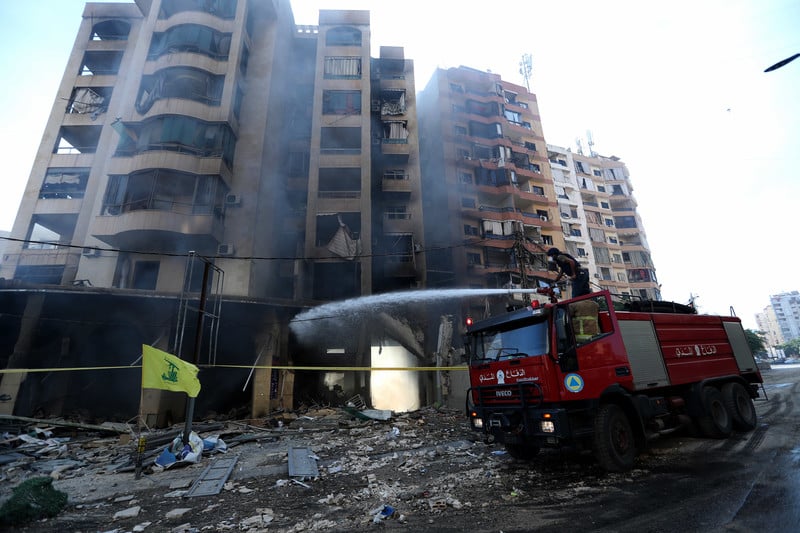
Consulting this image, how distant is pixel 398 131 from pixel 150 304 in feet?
63.2

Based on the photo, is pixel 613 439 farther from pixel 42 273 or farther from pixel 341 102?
pixel 42 273

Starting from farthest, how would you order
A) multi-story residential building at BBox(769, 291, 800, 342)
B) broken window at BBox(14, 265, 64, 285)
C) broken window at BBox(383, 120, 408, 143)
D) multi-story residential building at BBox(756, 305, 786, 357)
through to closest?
multi-story residential building at BBox(756, 305, 786, 357)
multi-story residential building at BBox(769, 291, 800, 342)
broken window at BBox(383, 120, 408, 143)
broken window at BBox(14, 265, 64, 285)

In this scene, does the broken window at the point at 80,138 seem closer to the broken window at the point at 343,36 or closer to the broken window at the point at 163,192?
the broken window at the point at 163,192

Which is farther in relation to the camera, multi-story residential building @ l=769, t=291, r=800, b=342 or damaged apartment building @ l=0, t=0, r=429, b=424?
multi-story residential building @ l=769, t=291, r=800, b=342

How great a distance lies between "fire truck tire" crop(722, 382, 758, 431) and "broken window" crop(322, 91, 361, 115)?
77.7 feet

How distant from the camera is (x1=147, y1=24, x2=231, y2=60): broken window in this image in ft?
63.3

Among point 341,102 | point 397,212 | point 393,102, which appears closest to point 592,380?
point 397,212

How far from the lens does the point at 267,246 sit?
2017 centimetres

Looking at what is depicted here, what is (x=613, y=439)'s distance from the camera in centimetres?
547

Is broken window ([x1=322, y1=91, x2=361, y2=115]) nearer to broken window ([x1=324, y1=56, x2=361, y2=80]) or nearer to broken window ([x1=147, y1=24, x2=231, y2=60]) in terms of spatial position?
broken window ([x1=324, y1=56, x2=361, y2=80])

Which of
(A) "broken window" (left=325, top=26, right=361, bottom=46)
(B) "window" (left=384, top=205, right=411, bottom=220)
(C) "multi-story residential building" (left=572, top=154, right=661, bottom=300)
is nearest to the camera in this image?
(B) "window" (left=384, top=205, right=411, bottom=220)

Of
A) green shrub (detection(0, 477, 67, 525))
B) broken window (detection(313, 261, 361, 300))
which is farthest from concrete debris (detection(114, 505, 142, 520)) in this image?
broken window (detection(313, 261, 361, 300))

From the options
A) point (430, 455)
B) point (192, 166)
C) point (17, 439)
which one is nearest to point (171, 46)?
point (192, 166)

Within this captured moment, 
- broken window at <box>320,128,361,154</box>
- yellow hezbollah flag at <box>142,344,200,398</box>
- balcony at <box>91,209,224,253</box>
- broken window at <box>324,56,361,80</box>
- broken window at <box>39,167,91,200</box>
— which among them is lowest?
yellow hezbollah flag at <box>142,344,200,398</box>
